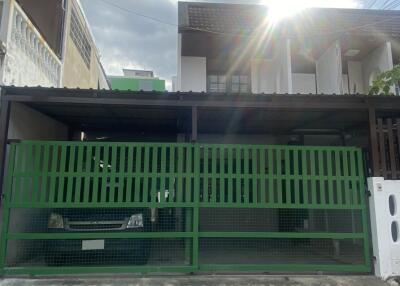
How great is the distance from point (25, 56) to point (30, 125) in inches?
55.9

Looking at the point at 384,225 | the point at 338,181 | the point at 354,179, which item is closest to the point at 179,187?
the point at 338,181

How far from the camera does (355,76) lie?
1056 centimetres

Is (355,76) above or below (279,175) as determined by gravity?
above

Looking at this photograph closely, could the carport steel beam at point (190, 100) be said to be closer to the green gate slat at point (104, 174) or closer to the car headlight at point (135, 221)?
the green gate slat at point (104, 174)

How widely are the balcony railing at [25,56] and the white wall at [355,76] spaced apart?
353 inches

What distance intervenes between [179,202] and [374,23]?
29.3 ft

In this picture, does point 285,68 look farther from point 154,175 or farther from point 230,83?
point 154,175

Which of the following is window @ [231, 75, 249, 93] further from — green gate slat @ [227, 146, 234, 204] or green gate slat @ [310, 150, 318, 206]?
green gate slat @ [227, 146, 234, 204]

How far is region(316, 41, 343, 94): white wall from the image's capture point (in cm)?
945

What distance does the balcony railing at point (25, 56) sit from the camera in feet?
19.1

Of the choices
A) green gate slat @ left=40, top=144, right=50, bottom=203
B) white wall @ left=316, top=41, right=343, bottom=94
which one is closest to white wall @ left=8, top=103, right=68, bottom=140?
green gate slat @ left=40, top=144, right=50, bottom=203

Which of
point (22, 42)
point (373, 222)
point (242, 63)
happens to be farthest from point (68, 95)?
point (242, 63)

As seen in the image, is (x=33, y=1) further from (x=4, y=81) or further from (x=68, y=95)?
(x=68, y=95)

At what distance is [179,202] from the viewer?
5.40m
